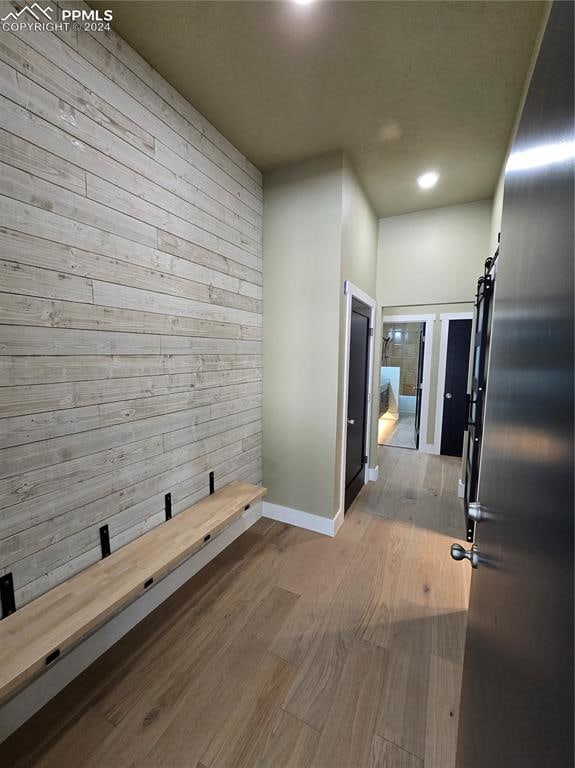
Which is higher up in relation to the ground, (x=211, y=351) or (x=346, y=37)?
(x=346, y=37)

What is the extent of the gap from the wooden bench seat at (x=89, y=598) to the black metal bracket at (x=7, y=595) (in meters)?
0.02

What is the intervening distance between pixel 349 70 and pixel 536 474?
2.24 metres

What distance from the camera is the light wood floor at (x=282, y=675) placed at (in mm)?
1260

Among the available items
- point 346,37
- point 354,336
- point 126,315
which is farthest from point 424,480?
point 346,37

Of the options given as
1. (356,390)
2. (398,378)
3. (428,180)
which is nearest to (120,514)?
(356,390)

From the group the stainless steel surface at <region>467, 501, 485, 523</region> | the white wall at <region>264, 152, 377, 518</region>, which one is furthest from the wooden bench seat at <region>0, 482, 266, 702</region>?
the stainless steel surface at <region>467, 501, 485, 523</region>

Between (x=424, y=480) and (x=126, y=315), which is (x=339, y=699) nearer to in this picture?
(x=126, y=315)

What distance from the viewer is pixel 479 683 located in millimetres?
755

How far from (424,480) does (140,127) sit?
423 cm

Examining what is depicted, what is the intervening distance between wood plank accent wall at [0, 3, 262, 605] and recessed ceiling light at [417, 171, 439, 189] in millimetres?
1709

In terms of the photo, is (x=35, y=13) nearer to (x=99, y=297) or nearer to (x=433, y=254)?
(x=99, y=297)

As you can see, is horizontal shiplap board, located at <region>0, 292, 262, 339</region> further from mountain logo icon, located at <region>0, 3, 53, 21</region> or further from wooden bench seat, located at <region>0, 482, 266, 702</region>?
wooden bench seat, located at <region>0, 482, 266, 702</region>

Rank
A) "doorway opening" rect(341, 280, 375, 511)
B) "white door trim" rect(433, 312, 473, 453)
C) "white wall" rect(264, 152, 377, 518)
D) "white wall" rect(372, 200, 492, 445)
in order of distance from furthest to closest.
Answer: "white door trim" rect(433, 312, 473, 453) < "white wall" rect(372, 200, 492, 445) < "doorway opening" rect(341, 280, 375, 511) < "white wall" rect(264, 152, 377, 518)

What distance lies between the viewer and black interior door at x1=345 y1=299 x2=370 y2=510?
3055mm
